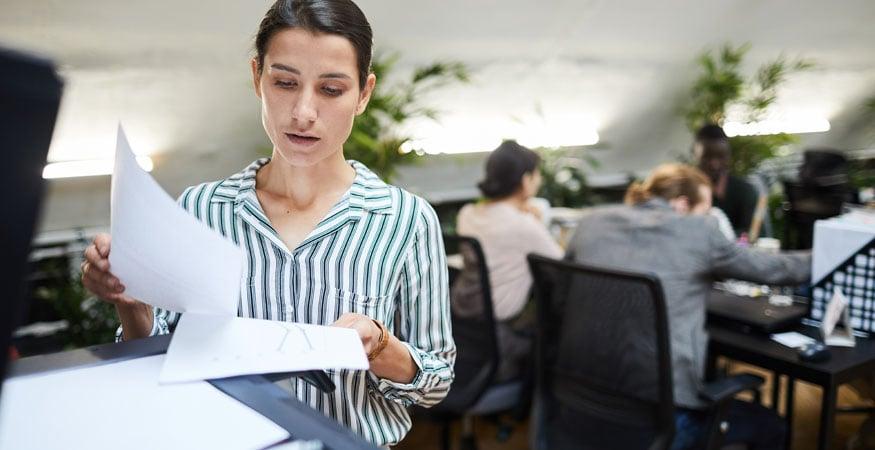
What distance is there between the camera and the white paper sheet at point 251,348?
659mm

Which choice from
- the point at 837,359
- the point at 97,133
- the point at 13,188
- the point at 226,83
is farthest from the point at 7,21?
the point at 837,359

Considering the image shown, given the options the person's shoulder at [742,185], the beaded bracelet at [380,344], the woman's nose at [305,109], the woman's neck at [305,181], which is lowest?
the beaded bracelet at [380,344]

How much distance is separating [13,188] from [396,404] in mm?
700

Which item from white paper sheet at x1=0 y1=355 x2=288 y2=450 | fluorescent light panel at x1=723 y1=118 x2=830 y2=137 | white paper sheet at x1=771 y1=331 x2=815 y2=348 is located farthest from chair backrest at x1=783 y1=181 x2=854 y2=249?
white paper sheet at x1=0 y1=355 x2=288 y2=450

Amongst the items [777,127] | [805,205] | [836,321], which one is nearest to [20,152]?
[836,321]

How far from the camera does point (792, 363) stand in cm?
203

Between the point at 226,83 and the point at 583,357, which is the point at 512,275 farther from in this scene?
the point at 226,83

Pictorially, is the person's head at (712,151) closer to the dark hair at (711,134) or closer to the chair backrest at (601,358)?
the dark hair at (711,134)

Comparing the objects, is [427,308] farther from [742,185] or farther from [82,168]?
[742,185]

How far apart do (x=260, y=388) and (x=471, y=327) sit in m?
1.99

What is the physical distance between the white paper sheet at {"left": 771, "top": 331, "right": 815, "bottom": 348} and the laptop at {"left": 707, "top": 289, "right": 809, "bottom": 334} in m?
0.03

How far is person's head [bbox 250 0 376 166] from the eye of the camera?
0.83 m

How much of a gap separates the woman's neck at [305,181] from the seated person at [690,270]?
1566 mm

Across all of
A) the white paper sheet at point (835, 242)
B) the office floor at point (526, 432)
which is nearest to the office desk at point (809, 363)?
the white paper sheet at point (835, 242)
